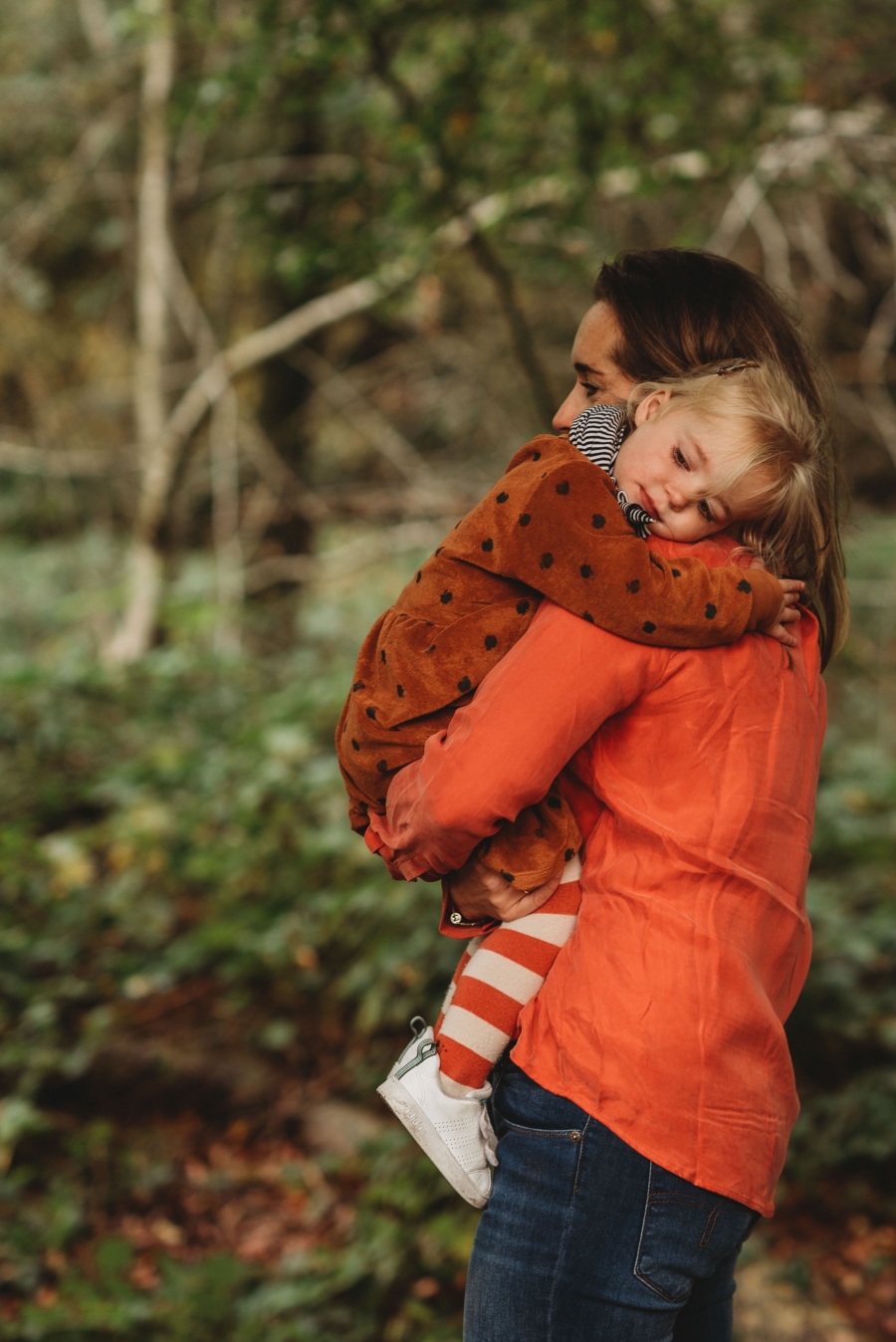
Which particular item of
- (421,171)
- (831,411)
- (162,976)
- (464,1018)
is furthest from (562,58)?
(464,1018)

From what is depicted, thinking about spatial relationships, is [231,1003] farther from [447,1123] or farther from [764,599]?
[764,599]

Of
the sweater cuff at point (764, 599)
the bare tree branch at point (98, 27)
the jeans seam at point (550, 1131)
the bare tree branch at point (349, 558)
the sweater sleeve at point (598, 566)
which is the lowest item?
the bare tree branch at point (349, 558)

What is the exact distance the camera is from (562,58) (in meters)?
4.67

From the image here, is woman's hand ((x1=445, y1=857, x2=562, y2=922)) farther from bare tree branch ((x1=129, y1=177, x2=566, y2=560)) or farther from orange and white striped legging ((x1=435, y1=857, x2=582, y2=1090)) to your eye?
bare tree branch ((x1=129, y1=177, x2=566, y2=560))

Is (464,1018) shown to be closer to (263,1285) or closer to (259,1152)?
(263,1285)

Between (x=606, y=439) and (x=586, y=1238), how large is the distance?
100 centimetres

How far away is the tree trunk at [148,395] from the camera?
295 inches

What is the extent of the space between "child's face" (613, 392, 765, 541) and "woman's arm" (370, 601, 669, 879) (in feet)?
0.68

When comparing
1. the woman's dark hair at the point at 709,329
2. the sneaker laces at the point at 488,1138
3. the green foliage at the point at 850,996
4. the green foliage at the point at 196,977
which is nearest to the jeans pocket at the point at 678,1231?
the sneaker laces at the point at 488,1138

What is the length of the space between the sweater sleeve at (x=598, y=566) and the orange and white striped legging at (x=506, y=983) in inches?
14.1

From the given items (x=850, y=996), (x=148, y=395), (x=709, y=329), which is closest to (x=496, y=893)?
(x=709, y=329)

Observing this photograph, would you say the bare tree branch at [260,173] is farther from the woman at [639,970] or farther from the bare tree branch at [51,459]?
the woman at [639,970]

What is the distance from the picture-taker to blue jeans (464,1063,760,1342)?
49.6 inches

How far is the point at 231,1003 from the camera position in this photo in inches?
170
